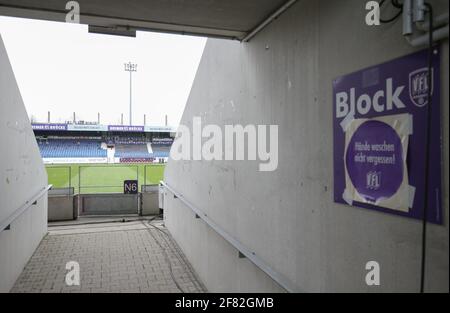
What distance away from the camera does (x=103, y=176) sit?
20.4m

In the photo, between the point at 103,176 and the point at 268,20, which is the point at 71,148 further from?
the point at 268,20

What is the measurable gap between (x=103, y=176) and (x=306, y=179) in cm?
1940

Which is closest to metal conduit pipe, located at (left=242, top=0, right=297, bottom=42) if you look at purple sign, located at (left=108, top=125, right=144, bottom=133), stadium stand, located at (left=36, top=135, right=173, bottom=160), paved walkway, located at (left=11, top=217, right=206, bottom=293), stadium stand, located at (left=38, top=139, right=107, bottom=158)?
paved walkway, located at (left=11, top=217, right=206, bottom=293)

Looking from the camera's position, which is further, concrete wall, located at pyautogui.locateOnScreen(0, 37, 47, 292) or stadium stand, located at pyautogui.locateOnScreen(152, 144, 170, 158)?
stadium stand, located at pyautogui.locateOnScreen(152, 144, 170, 158)

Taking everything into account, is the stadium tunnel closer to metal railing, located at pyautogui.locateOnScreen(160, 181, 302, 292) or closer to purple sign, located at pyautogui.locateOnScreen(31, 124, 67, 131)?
metal railing, located at pyautogui.locateOnScreen(160, 181, 302, 292)

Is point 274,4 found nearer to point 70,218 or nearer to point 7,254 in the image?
point 7,254

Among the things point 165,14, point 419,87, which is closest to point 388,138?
point 419,87

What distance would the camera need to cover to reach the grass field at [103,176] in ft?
50.2

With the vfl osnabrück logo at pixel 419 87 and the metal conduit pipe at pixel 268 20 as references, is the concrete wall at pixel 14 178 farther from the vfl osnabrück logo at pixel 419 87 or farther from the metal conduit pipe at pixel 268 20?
the vfl osnabrück logo at pixel 419 87

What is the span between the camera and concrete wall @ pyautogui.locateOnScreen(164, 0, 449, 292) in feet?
5.48

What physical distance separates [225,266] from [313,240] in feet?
6.65

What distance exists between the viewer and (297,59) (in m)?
2.54

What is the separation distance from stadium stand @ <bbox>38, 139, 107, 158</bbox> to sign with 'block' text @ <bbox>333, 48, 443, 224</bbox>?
35.9m

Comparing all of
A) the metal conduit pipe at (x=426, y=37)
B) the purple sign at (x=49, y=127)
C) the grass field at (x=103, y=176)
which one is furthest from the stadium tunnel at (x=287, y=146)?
the purple sign at (x=49, y=127)
